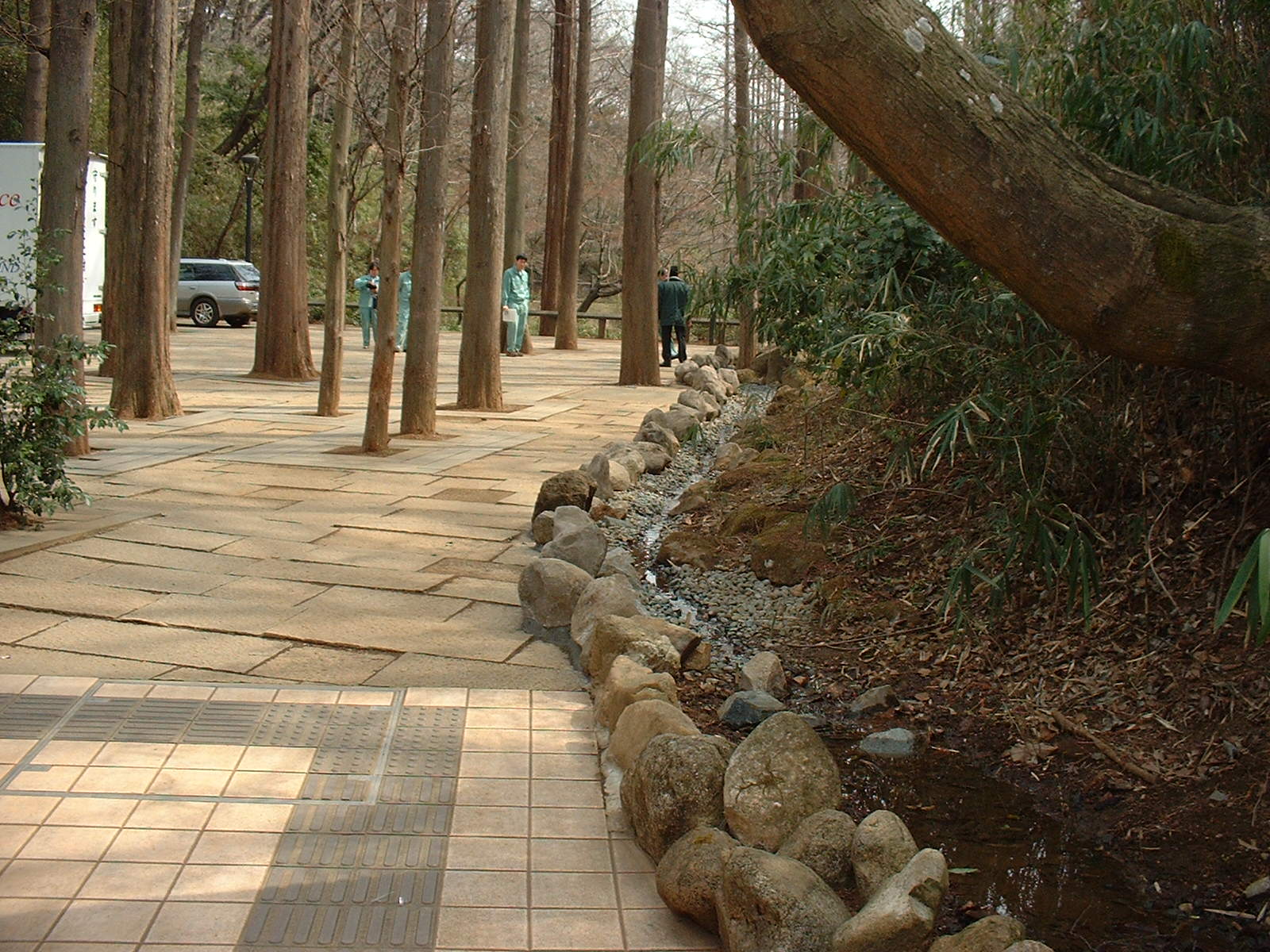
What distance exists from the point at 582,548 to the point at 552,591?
2.06 ft

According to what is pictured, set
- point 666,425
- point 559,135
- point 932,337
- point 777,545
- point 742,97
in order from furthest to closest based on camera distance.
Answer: point 559,135, point 742,97, point 666,425, point 777,545, point 932,337

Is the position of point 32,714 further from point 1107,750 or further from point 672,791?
point 1107,750

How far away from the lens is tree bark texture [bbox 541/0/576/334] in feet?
77.7

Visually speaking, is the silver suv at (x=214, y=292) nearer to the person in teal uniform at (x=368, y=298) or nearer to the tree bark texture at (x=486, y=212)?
the person in teal uniform at (x=368, y=298)

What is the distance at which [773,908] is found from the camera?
2.59m

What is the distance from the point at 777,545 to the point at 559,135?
63.3ft

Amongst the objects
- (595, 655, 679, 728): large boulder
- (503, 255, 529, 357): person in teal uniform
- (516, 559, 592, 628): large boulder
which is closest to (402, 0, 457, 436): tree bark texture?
(516, 559, 592, 628): large boulder

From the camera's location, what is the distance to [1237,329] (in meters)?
3.02

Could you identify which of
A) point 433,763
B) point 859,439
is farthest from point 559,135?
point 433,763

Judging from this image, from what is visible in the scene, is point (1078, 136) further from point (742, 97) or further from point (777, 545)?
point (742, 97)

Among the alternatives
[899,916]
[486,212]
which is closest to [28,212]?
[486,212]

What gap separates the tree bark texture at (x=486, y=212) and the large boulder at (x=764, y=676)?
8.20 m

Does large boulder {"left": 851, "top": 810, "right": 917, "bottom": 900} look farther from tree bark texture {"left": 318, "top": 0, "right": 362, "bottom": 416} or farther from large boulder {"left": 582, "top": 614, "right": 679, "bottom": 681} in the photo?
tree bark texture {"left": 318, "top": 0, "right": 362, "bottom": 416}

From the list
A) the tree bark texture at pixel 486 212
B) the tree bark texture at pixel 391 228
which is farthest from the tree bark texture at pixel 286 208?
the tree bark texture at pixel 391 228
